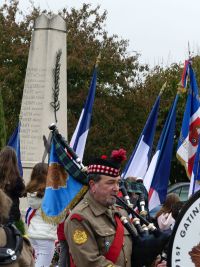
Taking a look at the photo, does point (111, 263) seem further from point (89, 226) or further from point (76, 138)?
point (76, 138)

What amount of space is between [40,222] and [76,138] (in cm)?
216

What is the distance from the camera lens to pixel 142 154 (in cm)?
1057

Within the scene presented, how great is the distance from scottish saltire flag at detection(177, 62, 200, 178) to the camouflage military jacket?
459 centimetres

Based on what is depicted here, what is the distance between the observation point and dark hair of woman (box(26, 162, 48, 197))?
8.64 m

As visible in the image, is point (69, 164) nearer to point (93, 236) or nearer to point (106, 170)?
point (106, 170)

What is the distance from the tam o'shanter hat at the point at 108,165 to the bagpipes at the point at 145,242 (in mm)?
342

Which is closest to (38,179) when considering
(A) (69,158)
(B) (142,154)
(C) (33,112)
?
(A) (69,158)

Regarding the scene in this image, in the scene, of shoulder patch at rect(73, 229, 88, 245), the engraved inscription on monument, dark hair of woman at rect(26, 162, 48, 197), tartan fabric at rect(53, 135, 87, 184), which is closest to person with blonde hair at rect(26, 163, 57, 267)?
dark hair of woman at rect(26, 162, 48, 197)

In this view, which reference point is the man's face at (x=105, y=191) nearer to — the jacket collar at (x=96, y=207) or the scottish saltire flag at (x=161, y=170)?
the jacket collar at (x=96, y=207)

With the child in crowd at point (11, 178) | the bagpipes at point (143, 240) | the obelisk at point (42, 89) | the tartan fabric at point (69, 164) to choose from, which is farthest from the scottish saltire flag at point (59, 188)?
the obelisk at point (42, 89)

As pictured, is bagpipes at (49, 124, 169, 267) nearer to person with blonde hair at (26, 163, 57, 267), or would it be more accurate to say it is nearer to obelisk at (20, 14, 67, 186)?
person with blonde hair at (26, 163, 57, 267)

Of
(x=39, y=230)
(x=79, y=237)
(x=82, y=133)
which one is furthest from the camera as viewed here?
(x=82, y=133)

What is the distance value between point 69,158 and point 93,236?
1.88 meters

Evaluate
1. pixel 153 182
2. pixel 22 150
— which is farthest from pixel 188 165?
pixel 22 150
